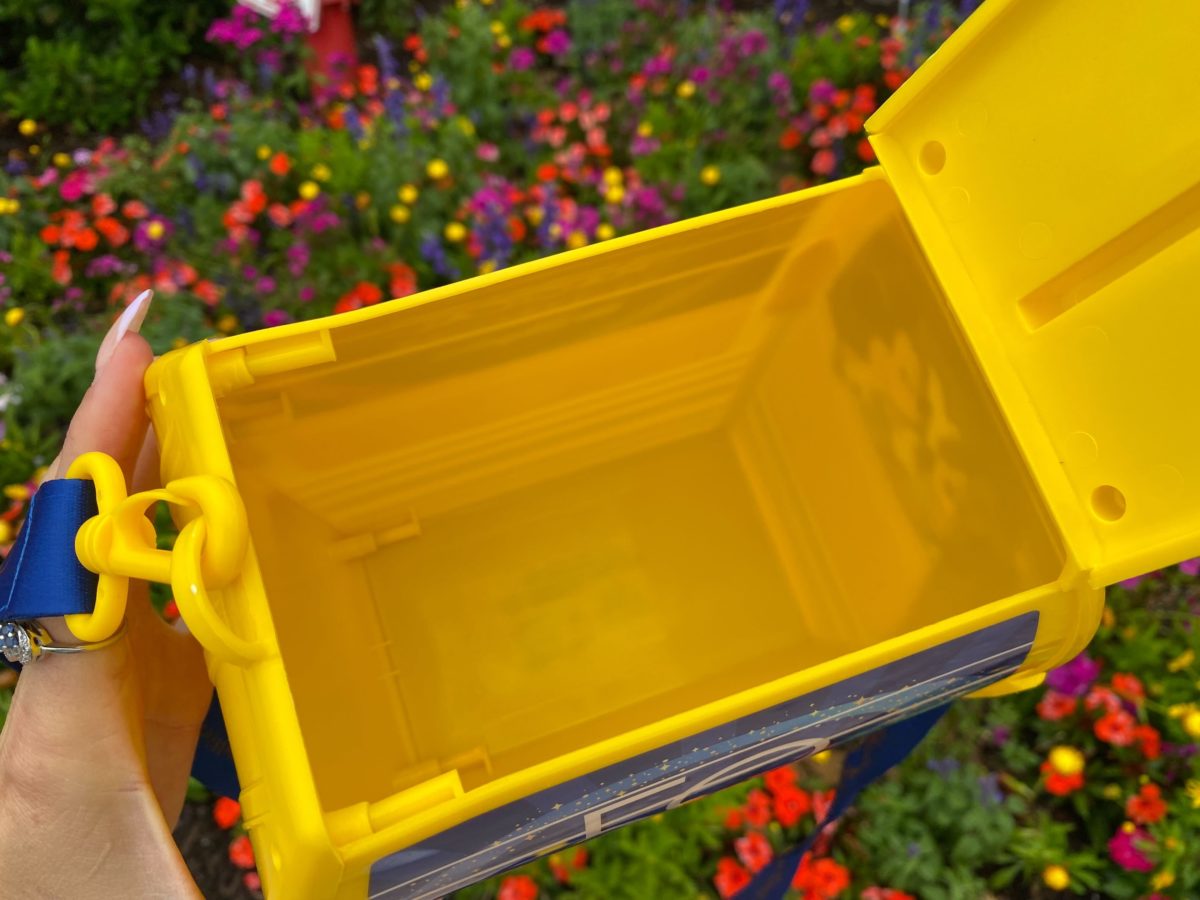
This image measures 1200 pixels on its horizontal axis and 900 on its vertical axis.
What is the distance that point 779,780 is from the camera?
117 cm

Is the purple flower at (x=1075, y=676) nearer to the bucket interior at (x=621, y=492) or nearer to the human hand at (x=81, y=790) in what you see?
the bucket interior at (x=621, y=492)

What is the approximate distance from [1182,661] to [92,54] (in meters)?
2.25

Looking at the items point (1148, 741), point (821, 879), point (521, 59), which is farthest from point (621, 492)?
point (521, 59)

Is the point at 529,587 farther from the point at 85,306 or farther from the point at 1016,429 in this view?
the point at 85,306

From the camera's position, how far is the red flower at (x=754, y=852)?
43.8 inches

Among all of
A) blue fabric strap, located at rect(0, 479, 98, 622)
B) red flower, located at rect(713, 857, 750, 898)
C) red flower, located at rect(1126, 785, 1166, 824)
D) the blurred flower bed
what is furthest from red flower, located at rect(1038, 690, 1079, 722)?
blue fabric strap, located at rect(0, 479, 98, 622)

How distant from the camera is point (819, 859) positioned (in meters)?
1.16

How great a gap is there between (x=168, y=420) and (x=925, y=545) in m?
0.88

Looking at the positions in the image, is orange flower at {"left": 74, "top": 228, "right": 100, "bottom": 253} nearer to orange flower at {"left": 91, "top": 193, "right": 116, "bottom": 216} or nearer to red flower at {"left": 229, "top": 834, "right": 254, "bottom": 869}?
orange flower at {"left": 91, "top": 193, "right": 116, "bottom": 216}

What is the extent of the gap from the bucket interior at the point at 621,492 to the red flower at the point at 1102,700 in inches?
13.8

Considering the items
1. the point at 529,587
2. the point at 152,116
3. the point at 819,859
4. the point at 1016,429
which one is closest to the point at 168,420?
the point at 529,587

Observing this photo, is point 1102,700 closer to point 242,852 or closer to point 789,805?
point 789,805

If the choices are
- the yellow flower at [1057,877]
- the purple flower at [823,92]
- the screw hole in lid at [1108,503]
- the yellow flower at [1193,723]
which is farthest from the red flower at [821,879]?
the purple flower at [823,92]

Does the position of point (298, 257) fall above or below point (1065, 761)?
above
